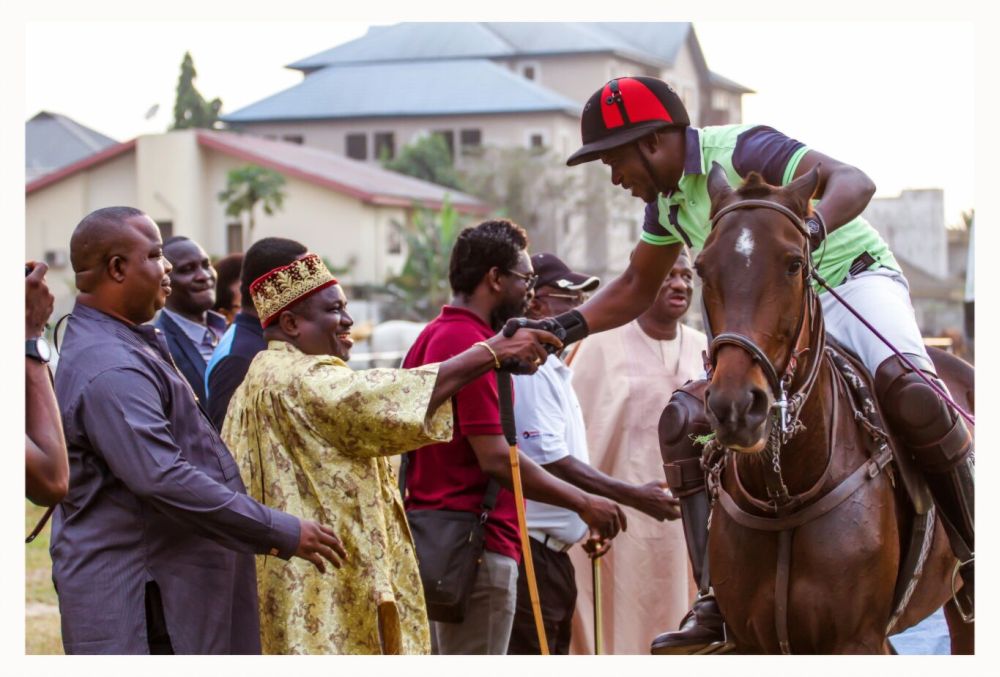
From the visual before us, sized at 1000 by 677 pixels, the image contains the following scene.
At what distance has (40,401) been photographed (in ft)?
12.1

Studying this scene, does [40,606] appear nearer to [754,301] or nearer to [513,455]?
[513,455]

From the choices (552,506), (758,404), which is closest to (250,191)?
(552,506)

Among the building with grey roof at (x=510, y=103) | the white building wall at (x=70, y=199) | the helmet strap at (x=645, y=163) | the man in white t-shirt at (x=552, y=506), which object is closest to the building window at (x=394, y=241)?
the building with grey roof at (x=510, y=103)

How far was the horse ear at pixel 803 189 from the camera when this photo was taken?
4.52 meters

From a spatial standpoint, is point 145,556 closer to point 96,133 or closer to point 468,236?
point 468,236

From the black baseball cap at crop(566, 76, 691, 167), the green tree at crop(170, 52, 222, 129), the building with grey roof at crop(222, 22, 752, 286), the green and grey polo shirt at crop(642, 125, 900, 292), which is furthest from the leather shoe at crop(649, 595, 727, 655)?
the green tree at crop(170, 52, 222, 129)

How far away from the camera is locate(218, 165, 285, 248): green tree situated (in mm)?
47250

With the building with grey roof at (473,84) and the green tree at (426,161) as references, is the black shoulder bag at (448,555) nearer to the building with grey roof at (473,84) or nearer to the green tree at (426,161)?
the green tree at (426,161)

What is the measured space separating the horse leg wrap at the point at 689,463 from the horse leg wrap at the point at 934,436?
0.76m

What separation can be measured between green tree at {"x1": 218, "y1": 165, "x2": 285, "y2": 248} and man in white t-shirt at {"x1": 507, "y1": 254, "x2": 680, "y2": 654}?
41974 millimetres

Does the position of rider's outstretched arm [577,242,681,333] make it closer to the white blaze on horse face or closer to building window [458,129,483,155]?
the white blaze on horse face

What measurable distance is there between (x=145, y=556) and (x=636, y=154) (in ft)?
8.17

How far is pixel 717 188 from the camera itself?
463 cm

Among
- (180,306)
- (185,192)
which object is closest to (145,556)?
(180,306)
